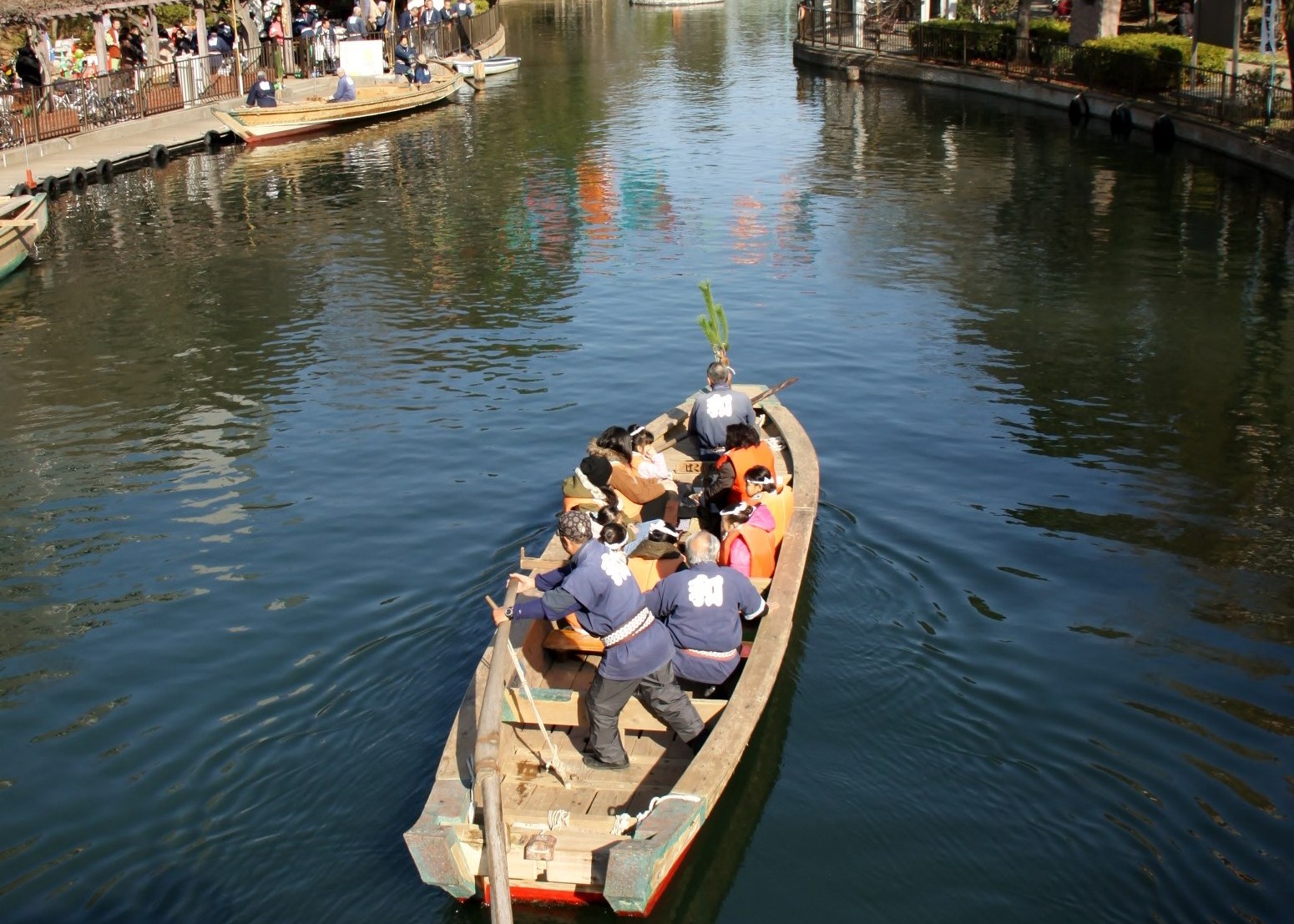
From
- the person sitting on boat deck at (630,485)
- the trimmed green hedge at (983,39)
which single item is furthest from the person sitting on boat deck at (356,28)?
the person sitting on boat deck at (630,485)

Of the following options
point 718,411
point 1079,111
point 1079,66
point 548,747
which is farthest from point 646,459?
point 1079,66

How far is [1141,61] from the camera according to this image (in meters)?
39.0

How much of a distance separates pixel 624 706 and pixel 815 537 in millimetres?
5198

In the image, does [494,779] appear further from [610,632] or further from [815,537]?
[815,537]

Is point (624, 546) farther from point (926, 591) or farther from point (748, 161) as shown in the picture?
point (748, 161)

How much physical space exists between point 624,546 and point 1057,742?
4.04 m

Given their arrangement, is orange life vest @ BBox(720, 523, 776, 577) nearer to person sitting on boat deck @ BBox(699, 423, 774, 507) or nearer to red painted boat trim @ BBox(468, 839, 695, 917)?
person sitting on boat deck @ BBox(699, 423, 774, 507)

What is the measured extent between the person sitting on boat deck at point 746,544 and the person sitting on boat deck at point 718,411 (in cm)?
243

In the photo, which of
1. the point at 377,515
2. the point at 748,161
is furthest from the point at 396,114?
the point at 377,515

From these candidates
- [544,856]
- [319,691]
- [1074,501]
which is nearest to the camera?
[544,856]

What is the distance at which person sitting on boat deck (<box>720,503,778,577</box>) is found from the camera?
11430mm

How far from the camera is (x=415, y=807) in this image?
31.6 ft

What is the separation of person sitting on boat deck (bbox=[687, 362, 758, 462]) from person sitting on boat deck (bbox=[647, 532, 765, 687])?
14.5 ft

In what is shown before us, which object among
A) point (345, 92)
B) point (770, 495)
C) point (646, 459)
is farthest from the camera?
point (345, 92)
